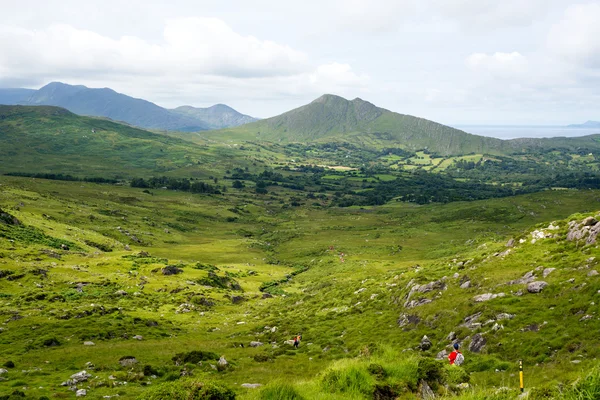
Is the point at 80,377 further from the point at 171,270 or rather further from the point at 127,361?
the point at 171,270

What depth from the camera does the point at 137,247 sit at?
124 metres

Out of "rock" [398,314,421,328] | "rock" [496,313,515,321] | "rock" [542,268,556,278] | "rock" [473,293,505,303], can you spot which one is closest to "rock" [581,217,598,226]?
"rock" [542,268,556,278]

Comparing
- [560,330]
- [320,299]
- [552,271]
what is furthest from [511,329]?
[320,299]

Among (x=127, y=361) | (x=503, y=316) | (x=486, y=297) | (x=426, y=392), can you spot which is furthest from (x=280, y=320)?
(x=426, y=392)

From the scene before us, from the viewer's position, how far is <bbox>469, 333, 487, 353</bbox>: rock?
89.2 feet

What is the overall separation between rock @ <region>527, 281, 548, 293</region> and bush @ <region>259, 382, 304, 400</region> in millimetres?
28192

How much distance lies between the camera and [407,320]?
3797cm

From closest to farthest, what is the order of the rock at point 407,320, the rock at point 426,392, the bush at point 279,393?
the bush at point 279,393
the rock at point 426,392
the rock at point 407,320

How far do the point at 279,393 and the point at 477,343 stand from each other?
2148 centimetres

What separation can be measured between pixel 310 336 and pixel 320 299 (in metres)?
19.1

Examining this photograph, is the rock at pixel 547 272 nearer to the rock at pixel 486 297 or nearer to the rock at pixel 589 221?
the rock at pixel 486 297

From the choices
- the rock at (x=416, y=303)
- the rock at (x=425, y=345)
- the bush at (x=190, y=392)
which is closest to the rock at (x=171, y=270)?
the rock at (x=416, y=303)

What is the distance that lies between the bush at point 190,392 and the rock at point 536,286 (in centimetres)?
2940

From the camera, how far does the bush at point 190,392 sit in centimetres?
1153
